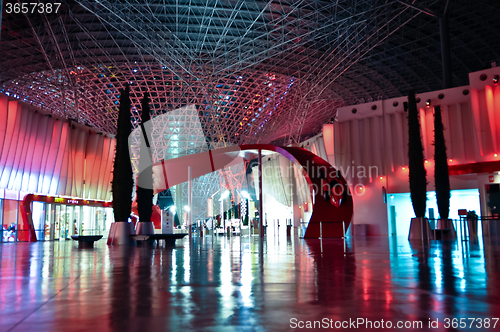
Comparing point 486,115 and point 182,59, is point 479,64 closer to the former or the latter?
point 486,115

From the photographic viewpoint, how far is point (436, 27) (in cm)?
3897

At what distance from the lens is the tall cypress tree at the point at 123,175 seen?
18953mm

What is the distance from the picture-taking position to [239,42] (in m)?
37.3

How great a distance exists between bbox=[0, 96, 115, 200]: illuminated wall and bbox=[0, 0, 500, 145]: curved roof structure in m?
3.68

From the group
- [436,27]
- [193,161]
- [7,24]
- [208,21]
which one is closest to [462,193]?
[193,161]

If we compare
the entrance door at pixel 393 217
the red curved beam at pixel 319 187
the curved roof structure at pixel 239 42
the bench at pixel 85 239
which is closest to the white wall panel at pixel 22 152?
the curved roof structure at pixel 239 42

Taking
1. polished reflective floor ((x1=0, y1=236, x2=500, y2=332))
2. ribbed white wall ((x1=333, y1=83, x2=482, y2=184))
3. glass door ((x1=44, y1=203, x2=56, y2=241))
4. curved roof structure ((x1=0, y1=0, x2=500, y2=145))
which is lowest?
polished reflective floor ((x1=0, y1=236, x2=500, y2=332))

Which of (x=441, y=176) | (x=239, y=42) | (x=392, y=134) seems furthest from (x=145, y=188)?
(x=239, y=42)

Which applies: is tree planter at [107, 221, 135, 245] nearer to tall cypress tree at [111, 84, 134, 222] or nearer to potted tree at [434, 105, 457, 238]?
tall cypress tree at [111, 84, 134, 222]

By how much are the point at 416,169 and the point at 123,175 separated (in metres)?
13.8

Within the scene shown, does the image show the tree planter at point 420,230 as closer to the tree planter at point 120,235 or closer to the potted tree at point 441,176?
the potted tree at point 441,176

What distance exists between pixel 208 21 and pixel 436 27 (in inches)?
831

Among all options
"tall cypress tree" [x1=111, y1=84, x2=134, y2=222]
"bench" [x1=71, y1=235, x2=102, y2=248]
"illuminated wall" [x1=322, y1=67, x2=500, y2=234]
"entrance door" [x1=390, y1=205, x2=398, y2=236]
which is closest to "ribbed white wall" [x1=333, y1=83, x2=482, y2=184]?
"illuminated wall" [x1=322, y1=67, x2=500, y2=234]

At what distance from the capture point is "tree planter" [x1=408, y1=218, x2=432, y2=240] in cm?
1816
